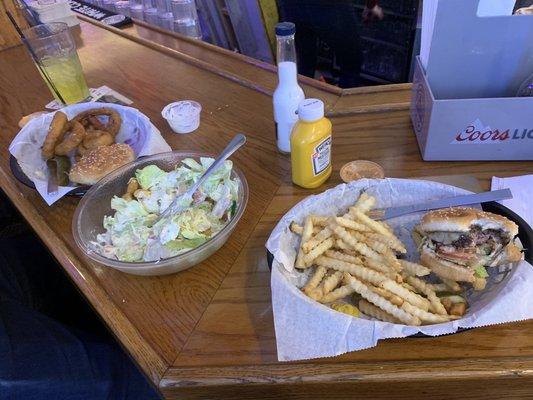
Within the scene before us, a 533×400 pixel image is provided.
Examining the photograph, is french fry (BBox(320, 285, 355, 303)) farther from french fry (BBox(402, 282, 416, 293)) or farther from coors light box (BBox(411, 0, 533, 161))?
coors light box (BBox(411, 0, 533, 161))

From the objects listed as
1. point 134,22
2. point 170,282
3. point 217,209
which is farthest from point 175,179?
point 134,22

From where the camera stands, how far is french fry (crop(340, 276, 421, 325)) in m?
0.69

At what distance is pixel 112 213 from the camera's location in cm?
105

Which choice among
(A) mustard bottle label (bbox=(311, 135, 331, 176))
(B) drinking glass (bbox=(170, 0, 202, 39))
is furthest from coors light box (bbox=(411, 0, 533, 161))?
(B) drinking glass (bbox=(170, 0, 202, 39))

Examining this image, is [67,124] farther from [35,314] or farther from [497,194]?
[497,194]

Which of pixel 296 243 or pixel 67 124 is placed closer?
pixel 296 243

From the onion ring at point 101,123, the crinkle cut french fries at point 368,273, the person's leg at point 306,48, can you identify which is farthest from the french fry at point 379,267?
the person's leg at point 306,48

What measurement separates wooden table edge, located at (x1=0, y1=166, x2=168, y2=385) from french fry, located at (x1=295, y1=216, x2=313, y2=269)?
1.01 feet

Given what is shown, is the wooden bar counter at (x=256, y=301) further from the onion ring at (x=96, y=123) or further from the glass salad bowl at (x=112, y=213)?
the onion ring at (x=96, y=123)

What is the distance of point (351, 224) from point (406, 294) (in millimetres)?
177

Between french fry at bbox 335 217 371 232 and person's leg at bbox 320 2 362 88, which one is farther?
person's leg at bbox 320 2 362 88

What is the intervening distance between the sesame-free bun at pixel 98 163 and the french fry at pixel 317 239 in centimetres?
60

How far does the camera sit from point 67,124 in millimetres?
1295

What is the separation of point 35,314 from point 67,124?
2.05 feet
